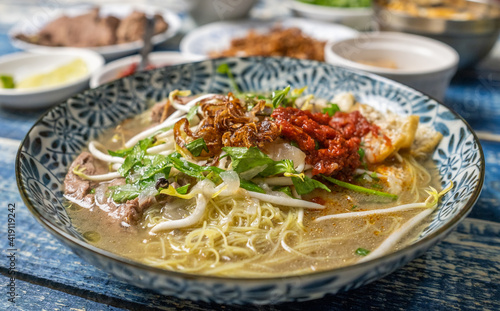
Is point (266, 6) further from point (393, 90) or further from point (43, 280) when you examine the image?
point (43, 280)

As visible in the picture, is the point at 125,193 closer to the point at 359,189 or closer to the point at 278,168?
the point at 278,168

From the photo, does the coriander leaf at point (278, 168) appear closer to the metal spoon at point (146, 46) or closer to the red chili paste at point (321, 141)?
the red chili paste at point (321, 141)

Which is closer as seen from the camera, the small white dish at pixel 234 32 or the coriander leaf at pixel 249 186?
the coriander leaf at pixel 249 186

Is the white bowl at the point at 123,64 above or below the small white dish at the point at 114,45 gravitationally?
below

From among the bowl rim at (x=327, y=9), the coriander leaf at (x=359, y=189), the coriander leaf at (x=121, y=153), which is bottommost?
the coriander leaf at (x=359, y=189)

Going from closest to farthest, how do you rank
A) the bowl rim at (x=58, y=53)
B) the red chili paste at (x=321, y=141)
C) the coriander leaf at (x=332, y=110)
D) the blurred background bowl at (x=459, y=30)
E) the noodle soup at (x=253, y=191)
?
1. the noodle soup at (x=253, y=191)
2. the red chili paste at (x=321, y=141)
3. the coriander leaf at (x=332, y=110)
4. the bowl rim at (x=58, y=53)
5. the blurred background bowl at (x=459, y=30)

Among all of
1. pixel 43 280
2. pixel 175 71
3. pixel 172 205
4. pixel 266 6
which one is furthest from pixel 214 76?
pixel 266 6

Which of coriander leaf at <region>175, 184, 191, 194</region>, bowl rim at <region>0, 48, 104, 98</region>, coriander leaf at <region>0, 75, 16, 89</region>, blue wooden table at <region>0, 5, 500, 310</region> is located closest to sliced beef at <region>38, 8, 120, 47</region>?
bowl rim at <region>0, 48, 104, 98</region>

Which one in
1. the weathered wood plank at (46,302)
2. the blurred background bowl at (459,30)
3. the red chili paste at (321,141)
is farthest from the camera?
the blurred background bowl at (459,30)

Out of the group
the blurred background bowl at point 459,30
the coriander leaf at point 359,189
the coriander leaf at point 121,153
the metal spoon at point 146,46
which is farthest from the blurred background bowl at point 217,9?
the coriander leaf at point 359,189
